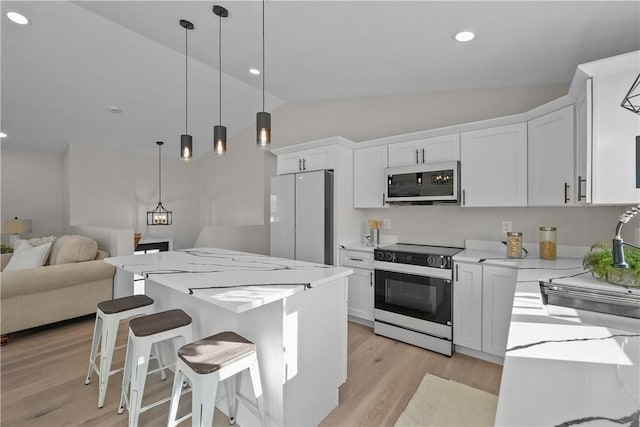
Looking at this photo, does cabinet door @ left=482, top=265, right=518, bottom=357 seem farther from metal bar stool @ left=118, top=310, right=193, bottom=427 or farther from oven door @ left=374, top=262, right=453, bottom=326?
metal bar stool @ left=118, top=310, right=193, bottom=427

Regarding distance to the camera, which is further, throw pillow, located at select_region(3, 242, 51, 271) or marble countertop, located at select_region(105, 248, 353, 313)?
throw pillow, located at select_region(3, 242, 51, 271)

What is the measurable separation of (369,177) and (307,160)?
2.55 ft

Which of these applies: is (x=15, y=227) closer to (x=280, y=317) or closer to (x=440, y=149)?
(x=280, y=317)

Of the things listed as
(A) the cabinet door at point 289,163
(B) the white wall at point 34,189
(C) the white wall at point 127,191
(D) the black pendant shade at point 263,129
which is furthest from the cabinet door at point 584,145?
(B) the white wall at point 34,189

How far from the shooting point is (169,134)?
5316 mm

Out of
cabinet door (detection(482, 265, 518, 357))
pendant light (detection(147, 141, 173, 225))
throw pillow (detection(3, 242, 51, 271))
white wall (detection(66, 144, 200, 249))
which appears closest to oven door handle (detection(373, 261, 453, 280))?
cabinet door (detection(482, 265, 518, 357))

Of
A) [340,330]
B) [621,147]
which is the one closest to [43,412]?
[340,330]

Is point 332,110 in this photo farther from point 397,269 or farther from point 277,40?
point 397,269

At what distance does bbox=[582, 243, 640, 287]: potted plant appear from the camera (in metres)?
1.46

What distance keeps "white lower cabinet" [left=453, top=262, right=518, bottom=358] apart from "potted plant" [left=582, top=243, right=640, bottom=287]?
62 cm

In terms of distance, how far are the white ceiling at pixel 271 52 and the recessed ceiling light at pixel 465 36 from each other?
2.2 inches

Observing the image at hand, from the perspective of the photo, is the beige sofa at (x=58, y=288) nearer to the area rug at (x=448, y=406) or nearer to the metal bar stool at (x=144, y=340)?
the metal bar stool at (x=144, y=340)

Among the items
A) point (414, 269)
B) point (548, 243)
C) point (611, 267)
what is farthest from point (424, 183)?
point (611, 267)

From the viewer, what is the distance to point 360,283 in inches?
128
